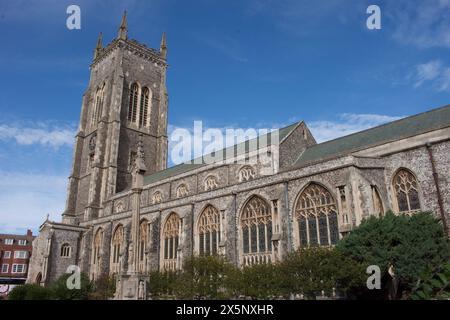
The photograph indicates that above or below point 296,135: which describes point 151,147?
above

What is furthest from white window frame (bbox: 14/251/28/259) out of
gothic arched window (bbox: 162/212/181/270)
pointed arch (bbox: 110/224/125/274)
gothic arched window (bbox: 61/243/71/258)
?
gothic arched window (bbox: 162/212/181/270)

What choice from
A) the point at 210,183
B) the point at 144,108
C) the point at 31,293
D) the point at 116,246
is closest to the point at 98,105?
the point at 144,108

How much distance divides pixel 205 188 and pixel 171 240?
20.4 ft

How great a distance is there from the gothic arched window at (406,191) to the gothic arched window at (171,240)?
636 inches

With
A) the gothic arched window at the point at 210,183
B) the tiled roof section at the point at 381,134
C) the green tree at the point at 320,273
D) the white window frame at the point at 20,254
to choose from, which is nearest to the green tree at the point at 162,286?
the green tree at the point at 320,273

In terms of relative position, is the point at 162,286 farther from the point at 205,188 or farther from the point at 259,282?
the point at 205,188

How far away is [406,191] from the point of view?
2003 centimetres

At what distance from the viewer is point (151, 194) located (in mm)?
40594

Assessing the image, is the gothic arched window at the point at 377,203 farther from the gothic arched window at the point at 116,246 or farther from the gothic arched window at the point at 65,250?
the gothic arched window at the point at 65,250

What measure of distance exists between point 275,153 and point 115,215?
18.1 metres

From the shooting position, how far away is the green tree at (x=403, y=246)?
50.3 ft

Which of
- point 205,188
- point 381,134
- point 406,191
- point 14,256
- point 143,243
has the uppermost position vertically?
point 381,134
